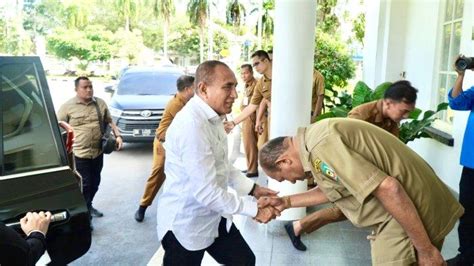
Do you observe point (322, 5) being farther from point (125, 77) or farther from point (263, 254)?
point (263, 254)

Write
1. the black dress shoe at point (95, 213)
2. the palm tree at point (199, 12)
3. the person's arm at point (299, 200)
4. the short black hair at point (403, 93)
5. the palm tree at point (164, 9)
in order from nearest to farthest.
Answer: the person's arm at point (299, 200), the short black hair at point (403, 93), the black dress shoe at point (95, 213), the palm tree at point (199, 12), the palm tree at point (164, 9)

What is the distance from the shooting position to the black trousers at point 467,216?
3.43m

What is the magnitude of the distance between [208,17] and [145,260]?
31259mm

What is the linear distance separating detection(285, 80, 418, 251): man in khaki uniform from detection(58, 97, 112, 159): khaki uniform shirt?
7.38ft

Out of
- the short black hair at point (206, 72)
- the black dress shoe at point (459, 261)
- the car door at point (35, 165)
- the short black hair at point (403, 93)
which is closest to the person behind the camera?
the car door at point (35, 165)

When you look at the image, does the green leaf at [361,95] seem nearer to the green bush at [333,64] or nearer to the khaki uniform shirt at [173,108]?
the khaki uniform shirt at [173,108]

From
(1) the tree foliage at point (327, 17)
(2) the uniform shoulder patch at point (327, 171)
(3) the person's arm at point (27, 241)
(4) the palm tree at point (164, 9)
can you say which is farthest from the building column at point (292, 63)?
(4) the palm tree at point (164, 9)

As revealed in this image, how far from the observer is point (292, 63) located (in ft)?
13.7

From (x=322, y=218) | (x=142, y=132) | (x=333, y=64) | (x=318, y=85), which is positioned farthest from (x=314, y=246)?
(x=333, y=64)

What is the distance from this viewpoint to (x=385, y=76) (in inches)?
314

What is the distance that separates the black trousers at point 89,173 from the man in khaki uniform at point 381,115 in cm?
218

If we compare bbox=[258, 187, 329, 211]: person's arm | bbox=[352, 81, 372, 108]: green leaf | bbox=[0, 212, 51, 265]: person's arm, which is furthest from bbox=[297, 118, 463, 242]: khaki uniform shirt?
bbox=[352, 81, 372, 108]: green leaf

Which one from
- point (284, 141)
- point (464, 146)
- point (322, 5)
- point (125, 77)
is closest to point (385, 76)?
point (464, 146)

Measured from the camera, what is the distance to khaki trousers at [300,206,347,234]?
12.9 feet
